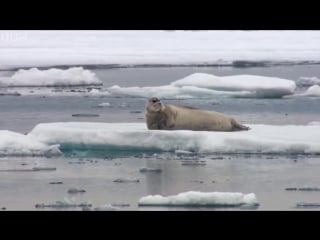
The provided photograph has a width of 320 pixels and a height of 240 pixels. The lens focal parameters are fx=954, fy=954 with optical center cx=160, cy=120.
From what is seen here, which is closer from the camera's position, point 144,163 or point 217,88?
point 144,163

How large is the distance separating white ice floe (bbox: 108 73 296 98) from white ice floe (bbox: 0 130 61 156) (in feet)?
2.40

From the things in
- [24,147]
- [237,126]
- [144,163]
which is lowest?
[144,163]

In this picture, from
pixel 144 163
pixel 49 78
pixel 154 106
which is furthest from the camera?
pixel 49 78

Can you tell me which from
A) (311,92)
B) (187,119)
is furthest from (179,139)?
(311,92)

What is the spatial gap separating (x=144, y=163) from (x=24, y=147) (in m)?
1.02

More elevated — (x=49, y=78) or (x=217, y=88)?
(x=49, y=78)

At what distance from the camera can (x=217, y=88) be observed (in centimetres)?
814

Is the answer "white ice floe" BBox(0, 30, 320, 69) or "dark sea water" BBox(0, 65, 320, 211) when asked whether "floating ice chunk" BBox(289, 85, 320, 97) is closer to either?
"dark sea water" BBox(0, 65, 320, 211)

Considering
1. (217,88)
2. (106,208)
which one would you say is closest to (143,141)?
(106,208)

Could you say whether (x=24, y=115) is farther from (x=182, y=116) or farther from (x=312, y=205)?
(x=312, y=205)

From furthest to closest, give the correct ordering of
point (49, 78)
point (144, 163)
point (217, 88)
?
1. point (49, 78)
2. point (217, 88)
3. point (144, 163)

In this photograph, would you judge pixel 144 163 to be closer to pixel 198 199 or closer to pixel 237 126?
pixel 198 199

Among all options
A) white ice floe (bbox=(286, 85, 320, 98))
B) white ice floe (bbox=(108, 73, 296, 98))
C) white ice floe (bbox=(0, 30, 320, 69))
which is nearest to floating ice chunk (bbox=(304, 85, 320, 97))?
white ice floe (bbox=(286, 85, 320, 98))

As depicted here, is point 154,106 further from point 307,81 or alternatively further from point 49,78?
point 307,81
